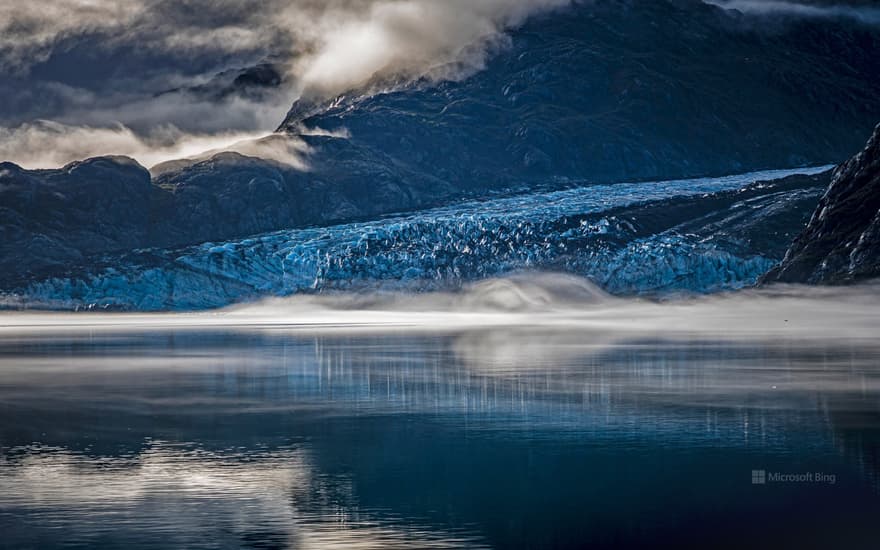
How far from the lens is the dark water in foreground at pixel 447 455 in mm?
28562

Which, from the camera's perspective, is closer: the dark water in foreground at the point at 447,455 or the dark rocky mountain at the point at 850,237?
the dark water in foreground at the point at 447,455

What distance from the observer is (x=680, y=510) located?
99.1 ft

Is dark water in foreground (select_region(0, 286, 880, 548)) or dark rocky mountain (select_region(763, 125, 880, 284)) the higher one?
dark rocky mountain (select_region(763, 125, 880, 284))

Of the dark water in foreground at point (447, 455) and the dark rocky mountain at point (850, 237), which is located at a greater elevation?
the dark rocky mountain at point (850, 237)

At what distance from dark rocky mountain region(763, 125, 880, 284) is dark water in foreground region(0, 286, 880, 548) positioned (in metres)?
111

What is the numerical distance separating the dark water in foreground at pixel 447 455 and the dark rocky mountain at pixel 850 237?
364 ft

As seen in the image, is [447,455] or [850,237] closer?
[447,455]

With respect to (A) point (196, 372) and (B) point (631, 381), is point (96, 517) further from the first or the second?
(A) point (196, 372)

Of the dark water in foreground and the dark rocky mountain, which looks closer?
the dark water in foreground

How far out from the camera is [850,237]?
622ft

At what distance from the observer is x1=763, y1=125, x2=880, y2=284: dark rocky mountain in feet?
589

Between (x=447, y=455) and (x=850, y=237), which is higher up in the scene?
(x=850, y=237)

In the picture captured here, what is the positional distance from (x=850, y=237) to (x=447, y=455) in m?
163

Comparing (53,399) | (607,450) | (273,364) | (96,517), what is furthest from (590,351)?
(96,517)
